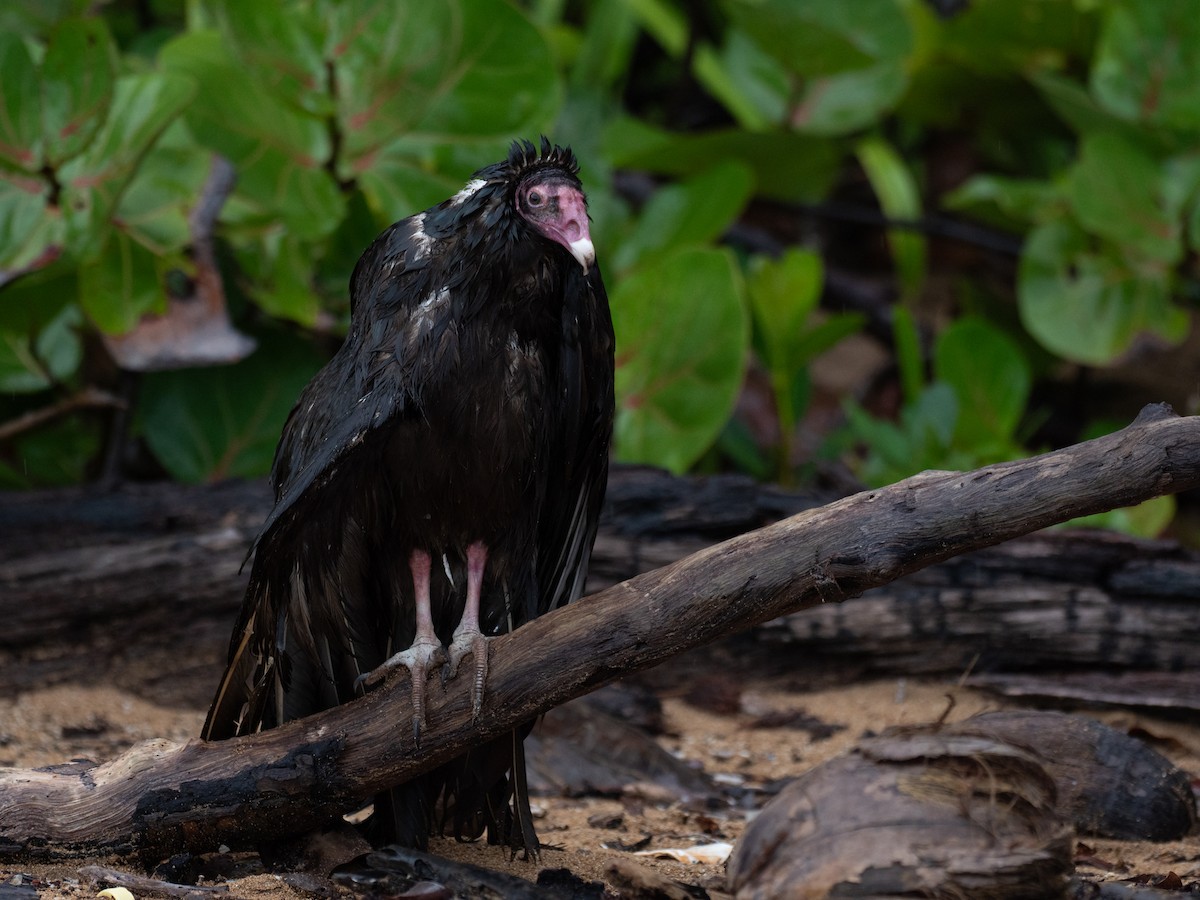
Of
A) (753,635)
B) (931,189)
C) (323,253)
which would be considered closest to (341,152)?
(323,253)

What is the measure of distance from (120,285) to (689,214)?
2121 mm

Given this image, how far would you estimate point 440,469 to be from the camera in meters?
2.54

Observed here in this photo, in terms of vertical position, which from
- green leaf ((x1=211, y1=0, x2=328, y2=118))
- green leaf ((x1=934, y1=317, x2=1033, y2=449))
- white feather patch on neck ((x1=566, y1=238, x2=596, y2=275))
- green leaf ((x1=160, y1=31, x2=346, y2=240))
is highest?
green leaf ((x1=211, y1=0, x2=328, y2=118))

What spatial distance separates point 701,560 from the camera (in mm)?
2246

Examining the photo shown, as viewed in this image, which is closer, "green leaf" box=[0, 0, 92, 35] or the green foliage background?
the green foliage background

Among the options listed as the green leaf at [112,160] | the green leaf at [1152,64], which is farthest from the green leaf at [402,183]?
the green leaf at [1152,64]

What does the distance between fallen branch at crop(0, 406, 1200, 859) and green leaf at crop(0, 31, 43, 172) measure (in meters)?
1.93

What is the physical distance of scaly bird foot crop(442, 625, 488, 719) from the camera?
7.82 ft

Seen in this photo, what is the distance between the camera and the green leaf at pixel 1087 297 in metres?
5.14

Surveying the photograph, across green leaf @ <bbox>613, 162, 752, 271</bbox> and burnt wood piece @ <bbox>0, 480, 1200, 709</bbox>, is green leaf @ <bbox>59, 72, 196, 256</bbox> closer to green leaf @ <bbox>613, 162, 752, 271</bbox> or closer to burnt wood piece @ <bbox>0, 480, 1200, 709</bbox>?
burnt wood piece @ <bbox>0, 480, 1200, 709</bbox>

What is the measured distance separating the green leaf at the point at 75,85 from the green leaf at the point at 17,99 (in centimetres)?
3

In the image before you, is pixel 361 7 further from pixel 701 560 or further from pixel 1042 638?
pixel 1042 638

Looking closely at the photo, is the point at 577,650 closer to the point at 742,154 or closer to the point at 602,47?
the point at 742,154

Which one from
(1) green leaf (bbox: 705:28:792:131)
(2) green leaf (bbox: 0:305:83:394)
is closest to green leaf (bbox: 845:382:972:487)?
(1) green leaf (bbox: 705:28:792:131)
